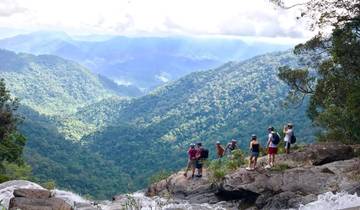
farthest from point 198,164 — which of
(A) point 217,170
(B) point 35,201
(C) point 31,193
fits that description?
(B) point 35,201

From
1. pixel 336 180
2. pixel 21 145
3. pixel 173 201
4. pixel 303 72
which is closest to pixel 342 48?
pixel 336 180

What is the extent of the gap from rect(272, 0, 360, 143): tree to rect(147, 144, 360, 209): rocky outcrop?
2617 mm

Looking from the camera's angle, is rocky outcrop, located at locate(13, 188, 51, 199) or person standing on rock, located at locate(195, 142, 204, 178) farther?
person standing on rock, located at locate(195, 142, 204, 178)

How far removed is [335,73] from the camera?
110 feet

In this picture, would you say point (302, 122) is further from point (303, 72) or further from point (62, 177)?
point (303, 72)

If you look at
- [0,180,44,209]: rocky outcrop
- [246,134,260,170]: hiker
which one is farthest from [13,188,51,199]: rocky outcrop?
[246,134,260,170]: hiker

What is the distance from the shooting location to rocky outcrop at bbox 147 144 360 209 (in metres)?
20.9

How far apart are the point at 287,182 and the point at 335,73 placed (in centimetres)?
1401

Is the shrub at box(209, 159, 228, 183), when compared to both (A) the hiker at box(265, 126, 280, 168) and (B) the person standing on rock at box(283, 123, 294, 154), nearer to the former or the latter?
(A) the hiker at box(265, 126, 280, 168)

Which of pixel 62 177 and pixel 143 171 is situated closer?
pixel 62 177

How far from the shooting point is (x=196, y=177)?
27422 millimetres

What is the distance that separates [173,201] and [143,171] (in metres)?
131

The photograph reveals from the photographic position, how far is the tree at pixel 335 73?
78.9 feet

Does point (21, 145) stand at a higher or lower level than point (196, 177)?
higher
